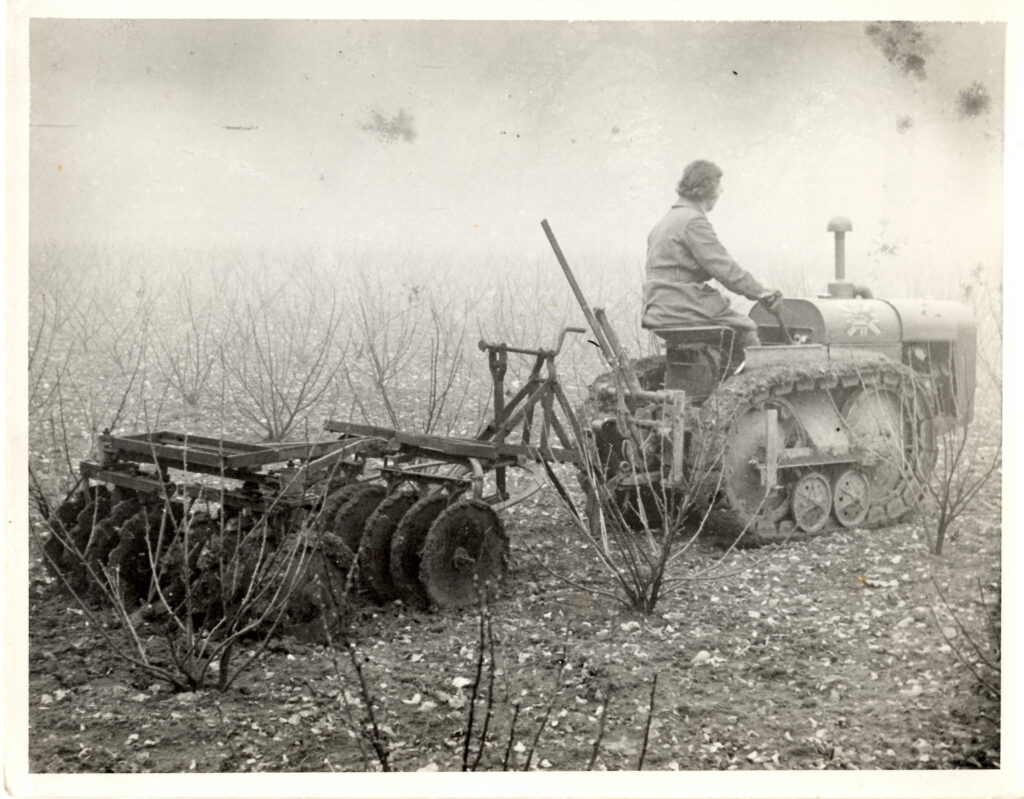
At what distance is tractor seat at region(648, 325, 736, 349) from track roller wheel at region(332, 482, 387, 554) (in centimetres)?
160

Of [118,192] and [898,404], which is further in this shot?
[898,404]

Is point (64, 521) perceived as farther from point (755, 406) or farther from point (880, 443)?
point (880, 443)

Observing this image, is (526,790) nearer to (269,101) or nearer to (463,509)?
(463,509)

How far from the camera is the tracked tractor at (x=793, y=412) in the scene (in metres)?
5.32

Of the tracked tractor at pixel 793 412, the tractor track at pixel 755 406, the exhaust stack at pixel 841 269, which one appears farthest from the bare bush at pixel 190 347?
the exhaust stack at pixel 841 269

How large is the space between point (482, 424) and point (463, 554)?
0.74 meters

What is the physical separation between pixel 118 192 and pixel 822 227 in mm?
2864

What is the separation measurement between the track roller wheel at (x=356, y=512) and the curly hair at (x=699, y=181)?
1.81 metres

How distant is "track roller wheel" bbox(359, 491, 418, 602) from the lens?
4.72m

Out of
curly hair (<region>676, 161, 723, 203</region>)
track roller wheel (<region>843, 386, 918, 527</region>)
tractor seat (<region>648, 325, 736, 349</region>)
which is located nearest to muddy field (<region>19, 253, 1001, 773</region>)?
track roller wheel (<region>843, 386, 918, 527</region>)

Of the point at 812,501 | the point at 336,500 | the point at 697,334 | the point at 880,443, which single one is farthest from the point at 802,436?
the point at 336,500

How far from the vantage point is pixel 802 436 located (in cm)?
565
